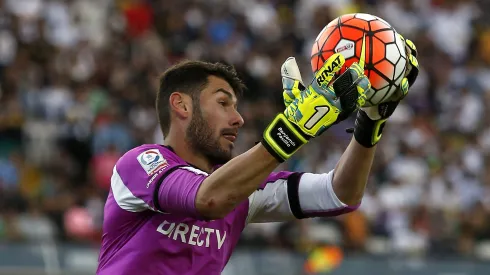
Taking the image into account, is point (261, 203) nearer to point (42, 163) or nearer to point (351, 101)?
point (351, 101)

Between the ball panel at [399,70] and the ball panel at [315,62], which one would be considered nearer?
the ball panel at [399,70]

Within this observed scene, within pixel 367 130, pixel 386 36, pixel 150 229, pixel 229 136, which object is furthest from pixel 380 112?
pixel 150 229

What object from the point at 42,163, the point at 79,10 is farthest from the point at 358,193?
the point at 79,10

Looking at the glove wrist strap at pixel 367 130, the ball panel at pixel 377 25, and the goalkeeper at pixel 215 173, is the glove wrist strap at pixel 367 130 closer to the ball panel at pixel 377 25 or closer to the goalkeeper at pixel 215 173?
the goalkeeper at pixel 215 173

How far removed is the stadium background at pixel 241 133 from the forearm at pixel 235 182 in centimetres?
777

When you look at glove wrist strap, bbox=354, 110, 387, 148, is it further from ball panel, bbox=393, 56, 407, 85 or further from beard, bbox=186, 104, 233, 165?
beard, bbox=186, 104, 233, 165

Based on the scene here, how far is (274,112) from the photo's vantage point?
46.0 ft

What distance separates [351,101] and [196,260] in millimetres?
1103

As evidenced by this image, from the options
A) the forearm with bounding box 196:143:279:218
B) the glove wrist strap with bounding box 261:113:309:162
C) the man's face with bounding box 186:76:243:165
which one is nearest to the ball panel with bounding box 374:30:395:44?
the man's face with bounding box 186:76:243:165

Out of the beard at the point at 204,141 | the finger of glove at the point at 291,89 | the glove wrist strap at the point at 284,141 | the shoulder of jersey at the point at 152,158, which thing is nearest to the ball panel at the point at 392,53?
the finger of glove at the point at 291,89

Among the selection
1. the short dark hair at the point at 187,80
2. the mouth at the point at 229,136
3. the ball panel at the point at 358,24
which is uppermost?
the short dark hair at the point at 187,80

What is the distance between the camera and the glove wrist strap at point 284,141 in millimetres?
4164

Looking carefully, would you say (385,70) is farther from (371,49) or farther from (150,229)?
(150,229)

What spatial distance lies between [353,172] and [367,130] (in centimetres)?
23
